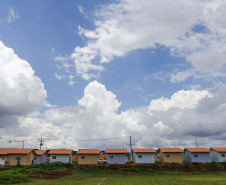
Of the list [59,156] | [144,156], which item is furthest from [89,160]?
[144,156]

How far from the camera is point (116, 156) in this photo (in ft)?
187

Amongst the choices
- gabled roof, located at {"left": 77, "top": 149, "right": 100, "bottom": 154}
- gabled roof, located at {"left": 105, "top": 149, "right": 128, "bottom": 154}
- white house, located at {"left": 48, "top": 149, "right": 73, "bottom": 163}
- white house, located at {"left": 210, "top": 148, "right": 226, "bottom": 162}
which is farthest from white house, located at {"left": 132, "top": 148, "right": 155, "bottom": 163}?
white house, located at {"left": 210, "top": 148, "right": 226, "bottom": 162}

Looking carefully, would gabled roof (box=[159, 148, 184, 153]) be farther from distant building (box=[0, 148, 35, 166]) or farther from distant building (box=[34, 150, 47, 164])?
distant building (box=[0, 148, 35, 166])

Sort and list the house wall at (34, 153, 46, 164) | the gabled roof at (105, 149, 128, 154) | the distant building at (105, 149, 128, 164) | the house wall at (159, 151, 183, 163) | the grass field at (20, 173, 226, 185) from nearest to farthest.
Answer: the grass field at (20, 173, 226, 185), the gabled roof at (105, 149, 128, 154), the distant building at (105, 149, 128, 164), the house wall at (159, 151, 183, 163), the house wall at (34, 153, 46, 164)

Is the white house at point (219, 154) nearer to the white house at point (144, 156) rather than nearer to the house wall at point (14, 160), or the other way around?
the white house at point (144, 156)

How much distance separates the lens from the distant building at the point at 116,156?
56562mm

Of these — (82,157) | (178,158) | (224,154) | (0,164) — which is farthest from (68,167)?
(224,154)

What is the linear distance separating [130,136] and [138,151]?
30.8 feet

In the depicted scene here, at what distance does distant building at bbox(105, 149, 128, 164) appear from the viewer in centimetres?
5656

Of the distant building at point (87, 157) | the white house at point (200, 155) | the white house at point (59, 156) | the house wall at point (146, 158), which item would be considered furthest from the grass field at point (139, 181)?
the white house at point (59, 156)

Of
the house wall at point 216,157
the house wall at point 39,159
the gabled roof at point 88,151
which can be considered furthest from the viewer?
the house wall at point 39,159

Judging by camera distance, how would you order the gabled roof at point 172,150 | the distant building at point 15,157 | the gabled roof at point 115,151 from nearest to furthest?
the distant building at point 15,157 → the gabled roof at point 115,151 → the gabled roof at point 172,150

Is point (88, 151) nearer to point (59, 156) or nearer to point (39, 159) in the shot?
point (59, 156)

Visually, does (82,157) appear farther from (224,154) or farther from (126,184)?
(224,154)
